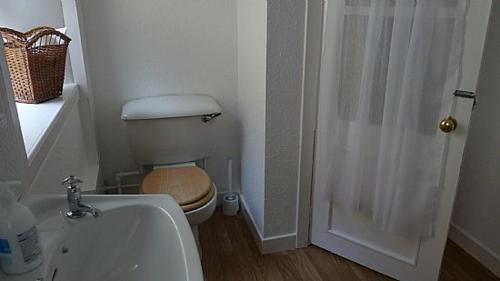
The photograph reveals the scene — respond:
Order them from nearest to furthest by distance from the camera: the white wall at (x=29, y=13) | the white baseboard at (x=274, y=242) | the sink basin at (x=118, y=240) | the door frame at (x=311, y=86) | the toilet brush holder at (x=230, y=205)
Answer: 1. the sink basin at (x=118, y=240)
2. the door frame at (x=311, y=86)
3. the white wall at (x=29, y=13)
4. the white baseboard at (x=274, y=242)
5. the toilet brush holder at (x=230, y=205)

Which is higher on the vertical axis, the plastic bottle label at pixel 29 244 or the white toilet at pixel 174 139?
the plastic bottle label at pixel 29 244

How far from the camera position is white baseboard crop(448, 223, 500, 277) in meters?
1.85

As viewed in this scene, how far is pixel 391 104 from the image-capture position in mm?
1507

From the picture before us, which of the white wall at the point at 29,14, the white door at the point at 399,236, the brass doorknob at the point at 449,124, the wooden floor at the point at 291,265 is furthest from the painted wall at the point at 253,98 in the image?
the white wall at the point at 29,14

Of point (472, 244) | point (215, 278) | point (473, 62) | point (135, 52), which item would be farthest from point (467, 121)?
point (135, 52)

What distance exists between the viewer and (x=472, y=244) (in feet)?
6.50

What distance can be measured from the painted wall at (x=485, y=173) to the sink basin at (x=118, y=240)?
5.34ft

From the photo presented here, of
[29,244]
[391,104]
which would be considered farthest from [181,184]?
[29,244]

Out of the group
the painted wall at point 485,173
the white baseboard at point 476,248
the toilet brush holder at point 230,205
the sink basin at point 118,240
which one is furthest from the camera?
the toilet brush holder at point 230,205

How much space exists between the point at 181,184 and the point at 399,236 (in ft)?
3.44

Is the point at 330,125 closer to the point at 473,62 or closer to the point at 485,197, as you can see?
the point at 473,62

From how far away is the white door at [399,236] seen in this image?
1333 millimetres

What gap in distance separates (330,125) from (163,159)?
3.04ft

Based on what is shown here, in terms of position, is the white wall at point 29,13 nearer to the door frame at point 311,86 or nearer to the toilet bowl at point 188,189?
the toilet bowl at point 188,189
